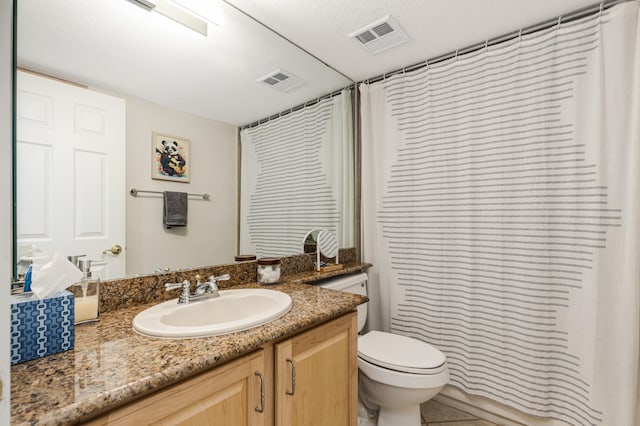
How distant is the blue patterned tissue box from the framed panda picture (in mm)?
612

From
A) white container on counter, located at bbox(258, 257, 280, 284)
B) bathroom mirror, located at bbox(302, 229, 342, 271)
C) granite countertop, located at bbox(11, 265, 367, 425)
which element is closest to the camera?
granite countertop, located at bbox(11, 265, 367, 425)

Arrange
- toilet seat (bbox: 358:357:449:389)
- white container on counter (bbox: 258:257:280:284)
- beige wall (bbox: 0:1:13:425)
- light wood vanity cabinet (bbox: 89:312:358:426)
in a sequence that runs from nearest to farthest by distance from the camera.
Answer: beige wall (bbox: 0:1:13:425), light wood vanity cabinet (bbox: 89:312:358:426), toilet seat (bbox: 358:357:449:389), white container on counter (bbox: 258:257:280:284)

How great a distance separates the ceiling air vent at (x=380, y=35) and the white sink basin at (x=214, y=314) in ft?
4.77

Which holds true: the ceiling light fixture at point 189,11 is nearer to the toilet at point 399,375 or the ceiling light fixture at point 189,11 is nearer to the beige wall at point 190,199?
the beige wall at point 190,199

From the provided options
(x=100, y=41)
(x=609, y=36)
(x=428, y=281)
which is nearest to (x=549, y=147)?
(x=609, y=36)

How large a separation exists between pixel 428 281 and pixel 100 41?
6.69 feet

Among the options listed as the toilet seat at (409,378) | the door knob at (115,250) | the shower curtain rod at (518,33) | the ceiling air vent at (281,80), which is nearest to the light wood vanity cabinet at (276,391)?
the toilet seat at (409,378)

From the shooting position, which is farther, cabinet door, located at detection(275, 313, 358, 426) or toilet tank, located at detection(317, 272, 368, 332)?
toilet tank, located at detection(317, 272, 368, 332)

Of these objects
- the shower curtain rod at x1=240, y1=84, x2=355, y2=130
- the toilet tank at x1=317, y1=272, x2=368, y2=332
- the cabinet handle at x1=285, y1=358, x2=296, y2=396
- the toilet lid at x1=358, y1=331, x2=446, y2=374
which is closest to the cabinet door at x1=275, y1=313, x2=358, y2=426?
the cabinet handle at x1=285, y1=358, x2=296, y2=396

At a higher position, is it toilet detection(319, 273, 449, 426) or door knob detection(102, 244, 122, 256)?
door knob detection(102, 244, 122, 256)

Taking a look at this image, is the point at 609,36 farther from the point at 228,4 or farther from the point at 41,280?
the point at 41,280

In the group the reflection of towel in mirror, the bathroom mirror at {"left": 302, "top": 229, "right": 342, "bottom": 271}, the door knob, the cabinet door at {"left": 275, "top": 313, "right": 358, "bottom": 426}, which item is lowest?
the cabinet door at {"left": 275, "top": 313, "right": 358, "bottom": 426}

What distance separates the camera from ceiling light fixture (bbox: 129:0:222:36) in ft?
4.14

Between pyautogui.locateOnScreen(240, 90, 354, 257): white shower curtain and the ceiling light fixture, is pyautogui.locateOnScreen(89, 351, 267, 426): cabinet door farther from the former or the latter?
the ceiling light fixture
